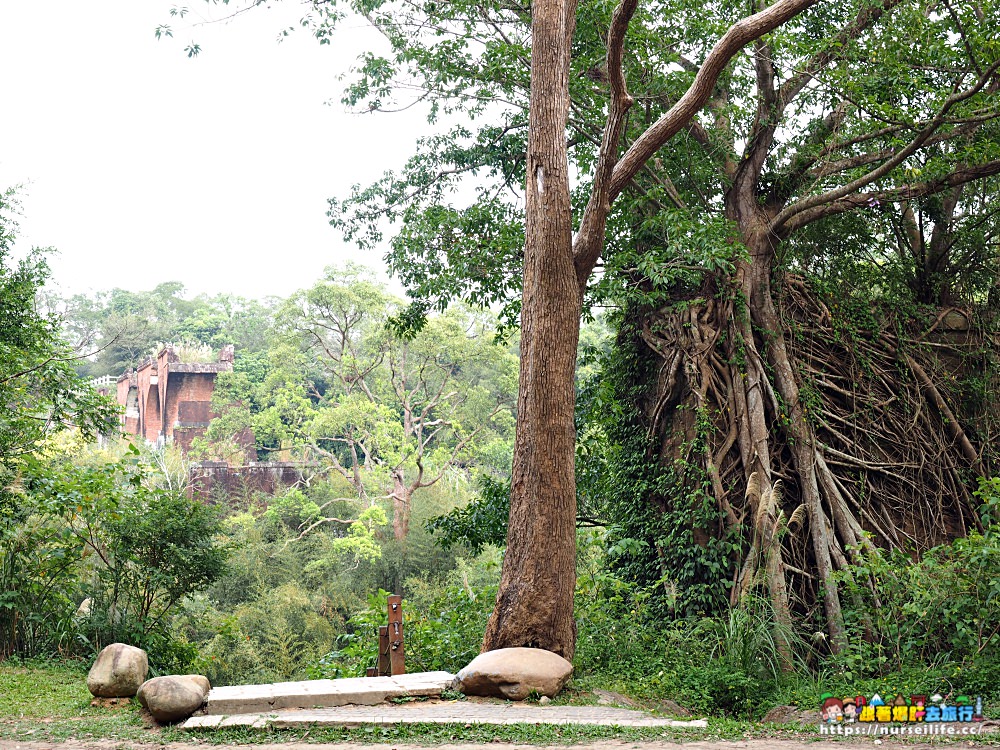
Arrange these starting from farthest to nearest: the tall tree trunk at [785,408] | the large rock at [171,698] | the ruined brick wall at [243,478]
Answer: the ruined brick wall at [243,478] < the tall tree trunk at [785,408] < the large rock at [171,698]

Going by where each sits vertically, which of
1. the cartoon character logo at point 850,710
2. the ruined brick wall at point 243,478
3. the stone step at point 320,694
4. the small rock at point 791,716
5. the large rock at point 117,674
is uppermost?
the ruined brick wall at point 243,478

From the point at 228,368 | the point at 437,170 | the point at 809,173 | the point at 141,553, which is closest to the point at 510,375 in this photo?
the point at 228,368

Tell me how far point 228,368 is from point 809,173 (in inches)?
908

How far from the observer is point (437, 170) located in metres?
10.7

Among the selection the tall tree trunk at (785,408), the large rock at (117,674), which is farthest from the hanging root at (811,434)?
the large rock at (117,674)

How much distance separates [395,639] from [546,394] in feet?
7.23

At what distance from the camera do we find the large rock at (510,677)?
555 cm

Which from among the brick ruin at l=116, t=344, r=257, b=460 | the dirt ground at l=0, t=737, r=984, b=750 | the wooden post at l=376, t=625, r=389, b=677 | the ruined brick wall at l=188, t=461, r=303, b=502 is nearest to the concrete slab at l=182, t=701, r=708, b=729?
the dirt ground at l=0, t=737, r=984, b=750

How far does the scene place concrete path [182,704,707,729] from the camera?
486 centimetres

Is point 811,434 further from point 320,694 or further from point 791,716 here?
point 320,694

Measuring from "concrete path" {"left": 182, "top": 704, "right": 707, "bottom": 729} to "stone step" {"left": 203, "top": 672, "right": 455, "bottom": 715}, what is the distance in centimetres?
6

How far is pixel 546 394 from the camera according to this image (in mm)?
6672

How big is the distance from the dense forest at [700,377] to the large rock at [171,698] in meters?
2.19

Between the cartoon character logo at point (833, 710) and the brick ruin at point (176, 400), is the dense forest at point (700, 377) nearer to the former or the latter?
the cartoon character logo at point (833, 710)
